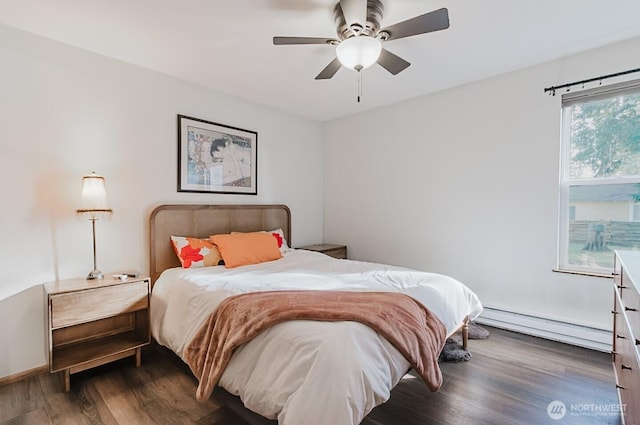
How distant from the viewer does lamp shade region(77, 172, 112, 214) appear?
90.7 inches

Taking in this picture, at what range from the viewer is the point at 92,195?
91.0 inches

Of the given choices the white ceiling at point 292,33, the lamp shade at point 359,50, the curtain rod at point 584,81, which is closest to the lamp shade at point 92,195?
the white ceiling at point 292,33

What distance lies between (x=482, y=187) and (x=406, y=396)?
7.15ft

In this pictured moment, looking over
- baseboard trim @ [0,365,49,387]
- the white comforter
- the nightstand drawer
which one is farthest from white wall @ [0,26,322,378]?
the white comforter

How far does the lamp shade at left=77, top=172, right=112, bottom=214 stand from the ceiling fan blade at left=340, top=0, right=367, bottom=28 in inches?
84.3

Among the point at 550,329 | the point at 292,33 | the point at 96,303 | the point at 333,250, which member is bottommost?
the point at 550,329

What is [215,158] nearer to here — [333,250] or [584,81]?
[333,250]

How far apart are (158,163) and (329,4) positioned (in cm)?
208

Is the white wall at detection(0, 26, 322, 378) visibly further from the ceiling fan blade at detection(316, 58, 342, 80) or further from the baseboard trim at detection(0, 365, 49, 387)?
the ceiling fan blade at detection(316, 58, 342, 80)

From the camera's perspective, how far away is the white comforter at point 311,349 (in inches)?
49.1

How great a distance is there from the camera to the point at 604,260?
258 cm

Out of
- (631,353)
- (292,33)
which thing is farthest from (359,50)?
(631,353)

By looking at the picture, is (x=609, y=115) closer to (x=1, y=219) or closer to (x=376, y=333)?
(x=376, y=333)

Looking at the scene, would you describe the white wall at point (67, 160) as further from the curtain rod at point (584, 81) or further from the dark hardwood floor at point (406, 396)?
the curtain rod at point (584, 81)
